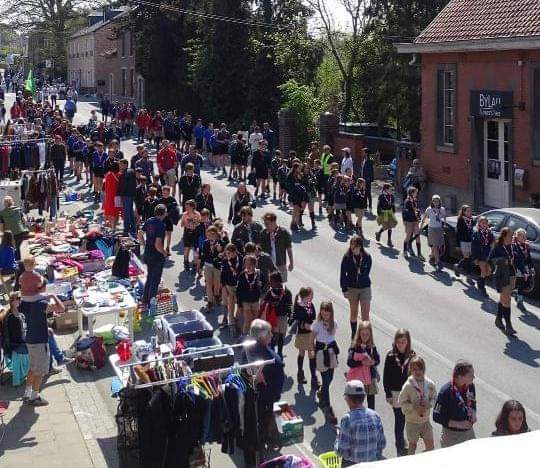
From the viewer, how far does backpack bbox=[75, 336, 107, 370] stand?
1316cm

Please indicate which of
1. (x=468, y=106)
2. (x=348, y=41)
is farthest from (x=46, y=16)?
(x=468, y=106)

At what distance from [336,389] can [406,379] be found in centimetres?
248

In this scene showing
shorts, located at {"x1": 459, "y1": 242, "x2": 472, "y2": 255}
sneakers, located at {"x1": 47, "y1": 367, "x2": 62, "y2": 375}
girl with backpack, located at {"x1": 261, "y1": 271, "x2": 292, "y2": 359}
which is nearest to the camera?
girl with backpack, located at {"x1": 261, "y1": 271, "x2": 292, "y2": 359}

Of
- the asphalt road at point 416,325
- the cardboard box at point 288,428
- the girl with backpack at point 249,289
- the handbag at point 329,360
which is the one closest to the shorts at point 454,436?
the asphalt road at point 416,325

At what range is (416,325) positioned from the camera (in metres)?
15.2

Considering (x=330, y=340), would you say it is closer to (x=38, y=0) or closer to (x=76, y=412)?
(x=76, y=412)

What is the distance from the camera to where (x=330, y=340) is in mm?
11344

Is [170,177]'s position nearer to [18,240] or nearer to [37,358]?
[18,240]

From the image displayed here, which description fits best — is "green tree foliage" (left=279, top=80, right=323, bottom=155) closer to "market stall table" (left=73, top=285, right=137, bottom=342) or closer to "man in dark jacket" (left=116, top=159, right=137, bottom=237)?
"man in dark jacket" (left=116, top=159, right=137, bottom=237)

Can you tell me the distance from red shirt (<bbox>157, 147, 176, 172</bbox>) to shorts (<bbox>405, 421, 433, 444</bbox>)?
54.6 feet

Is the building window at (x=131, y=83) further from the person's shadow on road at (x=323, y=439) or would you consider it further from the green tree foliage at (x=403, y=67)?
the person's shadow on road at (x=323, y=439)

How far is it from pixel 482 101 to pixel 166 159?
28.0ft

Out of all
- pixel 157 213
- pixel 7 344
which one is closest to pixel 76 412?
pixel 7 344

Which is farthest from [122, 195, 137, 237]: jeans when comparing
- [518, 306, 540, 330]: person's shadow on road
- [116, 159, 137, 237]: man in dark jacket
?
[518, 306, 540, 330]: person's shadow on road
